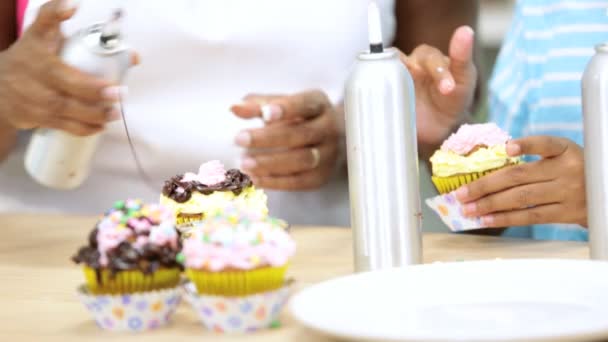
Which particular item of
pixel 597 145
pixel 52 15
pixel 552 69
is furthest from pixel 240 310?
pixel 552 69

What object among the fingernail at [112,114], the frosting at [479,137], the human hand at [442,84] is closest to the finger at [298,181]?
the human hand at [442,84]

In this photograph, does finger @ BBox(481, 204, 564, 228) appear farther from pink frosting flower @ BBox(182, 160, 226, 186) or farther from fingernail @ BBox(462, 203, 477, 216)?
pink frosting flower @ BBox(182, 160, 226, 186)

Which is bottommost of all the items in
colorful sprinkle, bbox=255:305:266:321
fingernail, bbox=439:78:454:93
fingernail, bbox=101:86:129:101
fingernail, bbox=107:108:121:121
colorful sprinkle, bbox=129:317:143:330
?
colorful sprinkle, bbox=129:317:143:330

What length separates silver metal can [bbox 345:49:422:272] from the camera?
136 cm

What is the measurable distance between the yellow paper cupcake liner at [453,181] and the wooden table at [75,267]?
99mm

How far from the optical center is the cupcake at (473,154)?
176 cm

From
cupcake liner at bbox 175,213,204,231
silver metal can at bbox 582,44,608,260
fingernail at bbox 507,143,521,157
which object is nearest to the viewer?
silver metal can at bbox 582,44,608,260

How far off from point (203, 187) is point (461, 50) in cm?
50

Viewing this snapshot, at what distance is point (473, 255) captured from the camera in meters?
1.59

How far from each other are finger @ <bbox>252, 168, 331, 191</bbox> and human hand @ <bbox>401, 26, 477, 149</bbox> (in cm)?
21

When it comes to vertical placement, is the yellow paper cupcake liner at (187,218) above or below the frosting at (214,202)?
below

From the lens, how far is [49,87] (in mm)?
1869

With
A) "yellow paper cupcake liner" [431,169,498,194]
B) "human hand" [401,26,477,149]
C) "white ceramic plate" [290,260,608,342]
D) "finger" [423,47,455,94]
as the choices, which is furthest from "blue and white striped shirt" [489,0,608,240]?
"white ceramic plate" [290,260,608,342]

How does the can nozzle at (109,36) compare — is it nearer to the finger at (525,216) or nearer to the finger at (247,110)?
the finger at (247,110)
